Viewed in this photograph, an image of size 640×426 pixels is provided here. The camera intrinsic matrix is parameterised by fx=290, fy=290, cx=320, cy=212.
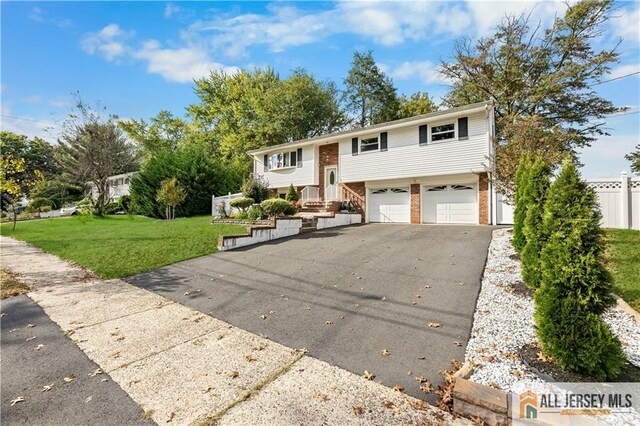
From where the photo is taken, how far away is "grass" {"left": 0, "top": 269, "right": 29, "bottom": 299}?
6002mm

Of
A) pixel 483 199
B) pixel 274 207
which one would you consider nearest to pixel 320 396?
pixel 274 207

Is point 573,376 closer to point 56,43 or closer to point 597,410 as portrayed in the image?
point 597,410

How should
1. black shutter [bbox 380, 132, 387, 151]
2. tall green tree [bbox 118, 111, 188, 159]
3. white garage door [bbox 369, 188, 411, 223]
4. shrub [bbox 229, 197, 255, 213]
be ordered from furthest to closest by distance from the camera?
tall green tree [bbox 118, 111, 188, 159] < black shutter [bbox 380, 132, 387, 151] < shrub [bbox 229, 197, 255, 213] < white garage door [bbox 369, 188, 411, 223]

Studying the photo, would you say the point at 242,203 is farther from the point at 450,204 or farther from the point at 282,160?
the point at 450,204

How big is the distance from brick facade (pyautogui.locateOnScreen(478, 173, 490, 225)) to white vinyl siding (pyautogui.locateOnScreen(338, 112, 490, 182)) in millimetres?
603

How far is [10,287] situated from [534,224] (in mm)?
10786

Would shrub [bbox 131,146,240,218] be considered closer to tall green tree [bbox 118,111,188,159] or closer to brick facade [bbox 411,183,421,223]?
brick facade [bbox 411,183,421,223]

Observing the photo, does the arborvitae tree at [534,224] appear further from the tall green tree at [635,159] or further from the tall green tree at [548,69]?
the tall green tree at [635,159]

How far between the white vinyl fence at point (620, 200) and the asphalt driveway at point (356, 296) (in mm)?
4224

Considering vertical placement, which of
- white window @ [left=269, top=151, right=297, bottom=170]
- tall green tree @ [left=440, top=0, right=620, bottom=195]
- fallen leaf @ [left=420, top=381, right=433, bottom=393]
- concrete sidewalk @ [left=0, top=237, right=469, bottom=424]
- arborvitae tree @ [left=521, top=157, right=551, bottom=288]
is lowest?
concrete sidewalk @ [left=0, top=237, right=469, bottom=424]

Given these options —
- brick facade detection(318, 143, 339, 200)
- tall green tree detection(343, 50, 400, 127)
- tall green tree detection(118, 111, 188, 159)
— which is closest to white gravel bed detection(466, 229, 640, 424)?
brick facade detection(318, 143, 339, 200)

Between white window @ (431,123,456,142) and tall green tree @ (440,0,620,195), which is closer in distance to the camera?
white window @ (431,123,456,142)

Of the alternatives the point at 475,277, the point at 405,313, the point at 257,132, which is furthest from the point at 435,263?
the point at 257,132

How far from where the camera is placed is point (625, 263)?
6156mm
